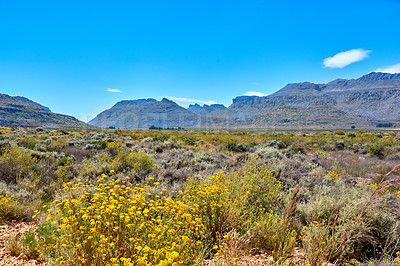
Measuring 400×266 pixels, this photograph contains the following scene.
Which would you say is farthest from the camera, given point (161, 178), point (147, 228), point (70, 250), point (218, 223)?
point (161, 178)

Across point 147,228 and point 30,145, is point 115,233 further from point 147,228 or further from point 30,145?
point 30,145

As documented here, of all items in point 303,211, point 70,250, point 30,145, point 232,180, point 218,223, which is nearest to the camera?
point 70,250

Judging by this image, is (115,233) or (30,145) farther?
(30,145)

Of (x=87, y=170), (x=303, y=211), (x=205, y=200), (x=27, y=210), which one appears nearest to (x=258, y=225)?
(x=205, y=200)

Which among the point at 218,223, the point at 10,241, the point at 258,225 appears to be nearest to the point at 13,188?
the point at 10,241

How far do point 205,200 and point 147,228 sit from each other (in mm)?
1458

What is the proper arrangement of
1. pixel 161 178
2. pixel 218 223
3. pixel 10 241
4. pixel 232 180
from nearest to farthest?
pixel 10 241
pixel 218 223
pixel 232 180
pixel 161 178

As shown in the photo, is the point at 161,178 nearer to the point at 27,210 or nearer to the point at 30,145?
the point at 27,210

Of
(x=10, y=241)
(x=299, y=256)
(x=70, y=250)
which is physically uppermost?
(x=70, y=250)

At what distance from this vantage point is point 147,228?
254 cm

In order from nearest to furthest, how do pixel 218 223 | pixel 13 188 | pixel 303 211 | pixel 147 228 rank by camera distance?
pixel 147 228 → pixel 218 223 → pixel 303 211 → pixel 13 188

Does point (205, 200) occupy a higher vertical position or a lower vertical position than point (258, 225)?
higher

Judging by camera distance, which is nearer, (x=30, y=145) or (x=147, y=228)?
(x=147, y=228)

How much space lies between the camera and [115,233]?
8.41 ft
